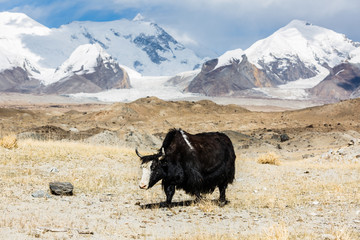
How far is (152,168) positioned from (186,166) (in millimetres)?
960

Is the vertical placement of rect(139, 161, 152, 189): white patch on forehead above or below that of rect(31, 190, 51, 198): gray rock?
above

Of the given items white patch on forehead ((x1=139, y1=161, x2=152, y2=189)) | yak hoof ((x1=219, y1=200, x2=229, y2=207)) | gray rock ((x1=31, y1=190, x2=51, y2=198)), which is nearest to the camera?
white patch on forehead ((x1=139, y1=161, x2=152, y2=189))

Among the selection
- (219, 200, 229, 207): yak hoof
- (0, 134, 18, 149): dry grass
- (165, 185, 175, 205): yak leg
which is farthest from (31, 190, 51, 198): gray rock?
Result: (0, 134, 18, 149): dry grass

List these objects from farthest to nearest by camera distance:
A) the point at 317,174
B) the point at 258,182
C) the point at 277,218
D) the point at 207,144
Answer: the point at 317,174, the point at 258,182, the point at 207,144, the point at 277,218

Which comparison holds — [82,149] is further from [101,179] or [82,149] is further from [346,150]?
[346,150]

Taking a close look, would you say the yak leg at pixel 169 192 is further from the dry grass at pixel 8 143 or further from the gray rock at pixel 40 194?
the dry grass at pixel 8 143

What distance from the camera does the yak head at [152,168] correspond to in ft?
32.8

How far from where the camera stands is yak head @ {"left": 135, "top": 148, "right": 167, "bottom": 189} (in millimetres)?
9984

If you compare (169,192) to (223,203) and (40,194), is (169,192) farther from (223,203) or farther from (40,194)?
(40,194)

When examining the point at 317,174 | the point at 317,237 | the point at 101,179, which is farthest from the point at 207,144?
the point at 317,174

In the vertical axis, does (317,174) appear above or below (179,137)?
below

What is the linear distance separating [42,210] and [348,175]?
41.2ft

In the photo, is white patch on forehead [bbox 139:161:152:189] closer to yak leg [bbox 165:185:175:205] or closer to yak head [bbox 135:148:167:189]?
yak head [bbox 135:148:167:189]

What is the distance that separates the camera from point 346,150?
89.8 ft
